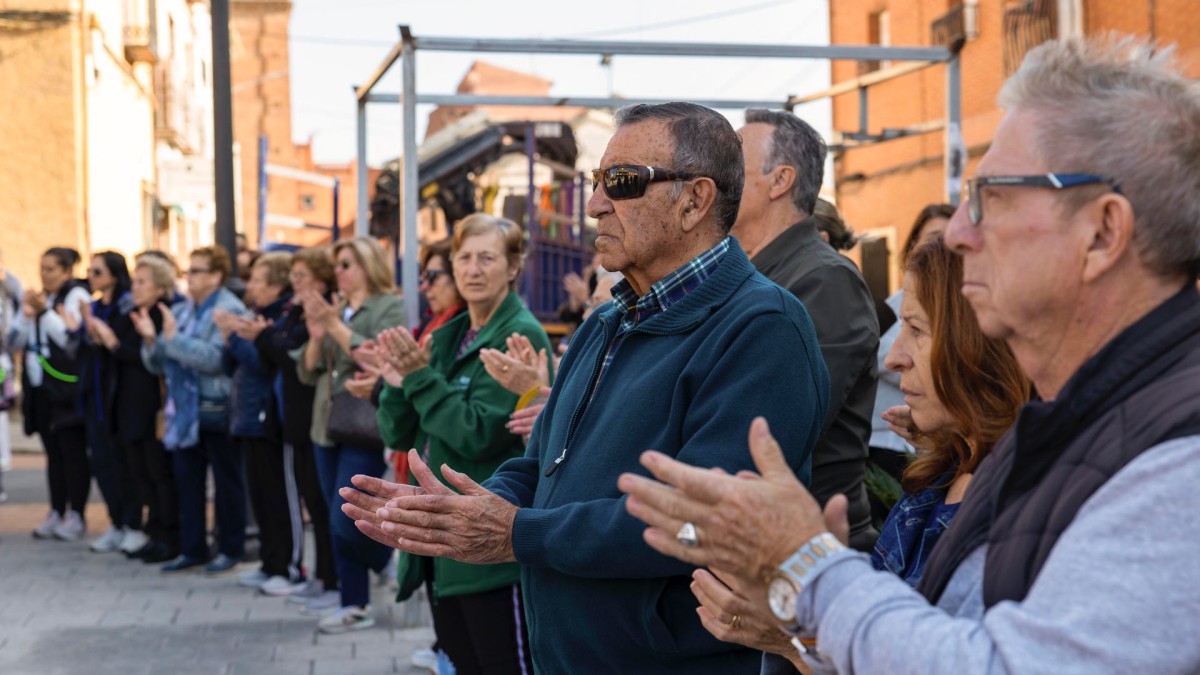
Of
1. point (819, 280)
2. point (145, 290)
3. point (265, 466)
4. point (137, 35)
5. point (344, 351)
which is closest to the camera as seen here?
point (819, 280)

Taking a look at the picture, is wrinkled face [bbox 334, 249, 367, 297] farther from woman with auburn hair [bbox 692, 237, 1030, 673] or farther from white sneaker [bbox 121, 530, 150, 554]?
woman with auburn hair [bbox 692, 237, 1030, 673]

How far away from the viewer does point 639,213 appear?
2.71 metres

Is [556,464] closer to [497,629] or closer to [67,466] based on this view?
[497,629]

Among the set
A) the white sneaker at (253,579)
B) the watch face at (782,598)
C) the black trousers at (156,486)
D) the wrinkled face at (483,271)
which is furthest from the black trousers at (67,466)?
the watch face at (782,598)

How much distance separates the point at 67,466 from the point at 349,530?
14.9 ft

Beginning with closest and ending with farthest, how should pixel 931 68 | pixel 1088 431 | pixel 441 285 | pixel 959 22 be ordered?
pixel 1088 431 < pixel 441 285 < pixel 959 22 < pixel 931 68

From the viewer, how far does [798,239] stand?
374 cm

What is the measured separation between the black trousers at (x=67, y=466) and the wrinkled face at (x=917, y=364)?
338 inches

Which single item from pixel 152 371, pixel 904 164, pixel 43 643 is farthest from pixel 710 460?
pixel 904 164

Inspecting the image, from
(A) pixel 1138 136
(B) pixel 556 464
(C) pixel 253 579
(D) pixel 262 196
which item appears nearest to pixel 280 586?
(C) pixel 253 579

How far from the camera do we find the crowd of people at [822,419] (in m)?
1.44

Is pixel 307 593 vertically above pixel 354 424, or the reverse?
pixel 354 424

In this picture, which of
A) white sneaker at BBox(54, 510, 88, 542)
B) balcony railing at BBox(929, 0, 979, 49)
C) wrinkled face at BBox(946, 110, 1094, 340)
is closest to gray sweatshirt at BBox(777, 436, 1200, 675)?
wrinkled face at BBox(946, 110, 1094, 340)

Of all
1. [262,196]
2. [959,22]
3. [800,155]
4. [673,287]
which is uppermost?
[959,22]
